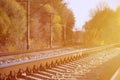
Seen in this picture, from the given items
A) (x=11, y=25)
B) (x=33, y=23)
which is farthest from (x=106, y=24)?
(x=11, y=25)

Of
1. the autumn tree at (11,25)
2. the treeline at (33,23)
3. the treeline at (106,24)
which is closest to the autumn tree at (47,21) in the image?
the treeline at (33,23)

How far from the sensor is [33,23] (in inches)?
1633

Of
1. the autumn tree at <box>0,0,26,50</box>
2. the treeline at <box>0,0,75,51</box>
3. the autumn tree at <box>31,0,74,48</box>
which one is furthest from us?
the autumn tree at <box>31,0,74,48</box>

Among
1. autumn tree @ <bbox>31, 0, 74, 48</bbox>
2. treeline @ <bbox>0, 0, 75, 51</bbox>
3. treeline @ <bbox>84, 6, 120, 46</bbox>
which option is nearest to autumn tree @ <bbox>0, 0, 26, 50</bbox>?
treeline @ <bbox>0, 0, 75, 51</bbox>

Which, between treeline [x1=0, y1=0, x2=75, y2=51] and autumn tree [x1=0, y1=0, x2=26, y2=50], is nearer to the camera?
autumn tree [x1=0, y1=0, x2=26, y2=50]

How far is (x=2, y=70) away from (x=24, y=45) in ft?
82.1

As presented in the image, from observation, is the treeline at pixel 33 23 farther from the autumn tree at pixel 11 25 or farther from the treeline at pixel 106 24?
the treeline at pixel 106 24

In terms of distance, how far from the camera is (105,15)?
71.4 m

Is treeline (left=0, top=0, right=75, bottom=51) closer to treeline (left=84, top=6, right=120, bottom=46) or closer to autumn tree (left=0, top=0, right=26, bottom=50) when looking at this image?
autumn tree (left=0, top=0, right=26, bottom=50)

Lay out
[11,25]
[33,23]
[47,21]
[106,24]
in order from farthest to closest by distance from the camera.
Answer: [106,24] → [47,21] → [33,23] → [11,25]

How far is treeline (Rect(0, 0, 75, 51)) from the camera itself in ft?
96.3

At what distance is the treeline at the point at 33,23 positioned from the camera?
2936 cm

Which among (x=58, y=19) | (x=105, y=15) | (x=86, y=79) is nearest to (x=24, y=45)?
(x=58, y=19)

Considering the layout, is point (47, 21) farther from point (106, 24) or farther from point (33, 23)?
point (106, 24)
